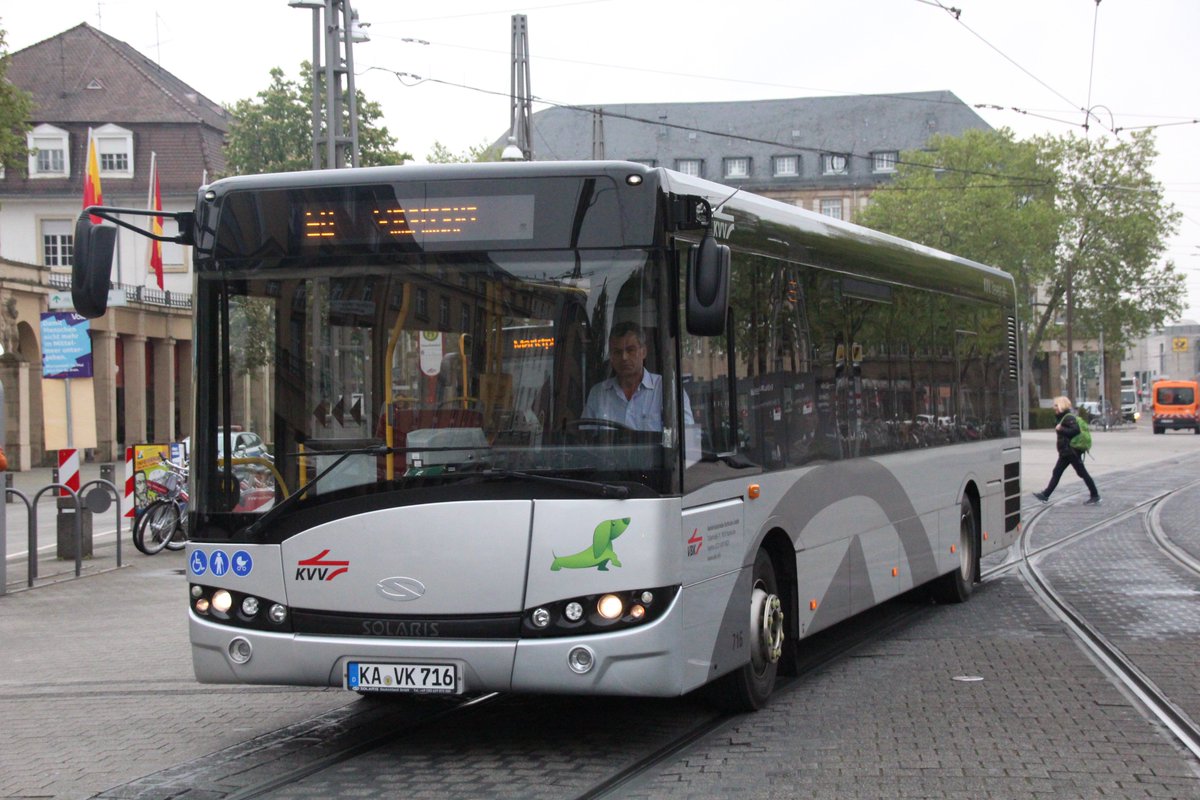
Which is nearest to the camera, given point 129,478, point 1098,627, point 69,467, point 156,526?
point 1098,627

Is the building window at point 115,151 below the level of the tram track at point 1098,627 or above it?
above

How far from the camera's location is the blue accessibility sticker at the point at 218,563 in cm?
745

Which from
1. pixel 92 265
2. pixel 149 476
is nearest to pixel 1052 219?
pixel 149 476

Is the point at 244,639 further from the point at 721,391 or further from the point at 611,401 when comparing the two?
the point at 721,391

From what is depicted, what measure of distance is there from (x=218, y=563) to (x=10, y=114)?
31.1m

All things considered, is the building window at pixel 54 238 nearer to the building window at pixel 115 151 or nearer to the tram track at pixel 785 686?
the building window at pixel 115 151

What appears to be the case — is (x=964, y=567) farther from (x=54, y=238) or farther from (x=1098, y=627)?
(x=54, y=238)

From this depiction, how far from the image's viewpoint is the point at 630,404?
711cm

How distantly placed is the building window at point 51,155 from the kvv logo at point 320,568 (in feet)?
194

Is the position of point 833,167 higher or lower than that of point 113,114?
higher

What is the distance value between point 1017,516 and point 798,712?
8108mm

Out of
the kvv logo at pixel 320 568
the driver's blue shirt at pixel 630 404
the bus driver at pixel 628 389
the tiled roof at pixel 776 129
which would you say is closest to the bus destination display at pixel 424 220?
the bus driver at pixel 628 389

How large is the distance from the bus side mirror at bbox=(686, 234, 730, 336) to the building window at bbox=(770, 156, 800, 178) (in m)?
103

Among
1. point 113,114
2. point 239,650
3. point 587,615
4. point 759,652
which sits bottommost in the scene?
point 759,652
